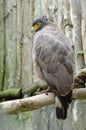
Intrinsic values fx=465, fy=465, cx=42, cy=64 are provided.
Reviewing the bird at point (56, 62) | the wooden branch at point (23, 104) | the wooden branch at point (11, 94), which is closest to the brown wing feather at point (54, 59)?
the bird at point (56, 62)

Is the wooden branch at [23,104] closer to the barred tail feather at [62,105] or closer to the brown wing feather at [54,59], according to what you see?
the barred tail feather at [62,105]

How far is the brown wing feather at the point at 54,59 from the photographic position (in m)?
3.56

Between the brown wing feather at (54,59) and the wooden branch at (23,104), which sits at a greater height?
the brown wing feather at (54,59)

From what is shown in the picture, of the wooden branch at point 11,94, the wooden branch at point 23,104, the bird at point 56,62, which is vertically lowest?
the wooden branch at point 11,94

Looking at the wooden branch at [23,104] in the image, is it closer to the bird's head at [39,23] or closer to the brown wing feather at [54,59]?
the brown wing feather at [54,59]

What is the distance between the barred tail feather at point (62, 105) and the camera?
135 inches

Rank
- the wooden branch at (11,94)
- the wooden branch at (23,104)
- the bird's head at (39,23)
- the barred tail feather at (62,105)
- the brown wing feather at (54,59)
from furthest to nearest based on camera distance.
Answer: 1. the wooden branch at (11,94)
2. the bird's head at (39,23)
3. the brown wing feather at (54,59)
4. the barred tail feather at (62,105)
5. the wooden branch at (23,104)

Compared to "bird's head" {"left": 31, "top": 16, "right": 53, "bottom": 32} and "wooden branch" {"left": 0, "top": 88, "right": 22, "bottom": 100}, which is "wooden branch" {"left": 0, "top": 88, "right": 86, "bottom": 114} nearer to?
"bird's head" {"left": 31, "top": 16, "right": 53, "bottom": 32}

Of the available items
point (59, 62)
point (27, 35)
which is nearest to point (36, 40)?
point (59, 62)

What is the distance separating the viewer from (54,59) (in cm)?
371

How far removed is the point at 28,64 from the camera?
5.96 m

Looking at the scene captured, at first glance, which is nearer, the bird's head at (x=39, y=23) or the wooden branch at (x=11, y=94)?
the bird's head at (x=39, y=23)

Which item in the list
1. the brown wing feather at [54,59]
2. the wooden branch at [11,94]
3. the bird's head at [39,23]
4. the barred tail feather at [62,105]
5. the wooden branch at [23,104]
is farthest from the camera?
the wooden branch at [11,94]

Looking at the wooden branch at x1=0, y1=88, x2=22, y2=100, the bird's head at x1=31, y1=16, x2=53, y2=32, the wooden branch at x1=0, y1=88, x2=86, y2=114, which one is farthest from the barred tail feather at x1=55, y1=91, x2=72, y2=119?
the wooden branch at x1=0, y1=88, x2=22, y2=100
